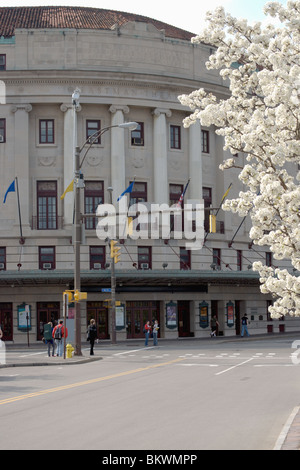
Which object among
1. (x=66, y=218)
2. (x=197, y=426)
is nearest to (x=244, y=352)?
(x=66, y=218)

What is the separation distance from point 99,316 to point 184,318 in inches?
259

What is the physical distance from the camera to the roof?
5478cm

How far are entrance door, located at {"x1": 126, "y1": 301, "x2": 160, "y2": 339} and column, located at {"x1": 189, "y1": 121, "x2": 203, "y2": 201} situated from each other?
8.98m

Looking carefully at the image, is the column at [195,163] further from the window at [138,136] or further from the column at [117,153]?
the column at [117,153]

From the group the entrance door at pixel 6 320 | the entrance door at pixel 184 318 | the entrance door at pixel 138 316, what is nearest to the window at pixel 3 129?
the entrance door at pixel 6 320

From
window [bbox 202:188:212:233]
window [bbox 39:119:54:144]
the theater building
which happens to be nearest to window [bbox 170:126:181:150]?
the theater building

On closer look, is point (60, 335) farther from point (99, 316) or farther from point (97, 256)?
point (97, 256)

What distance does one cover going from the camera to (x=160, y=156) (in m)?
53.1

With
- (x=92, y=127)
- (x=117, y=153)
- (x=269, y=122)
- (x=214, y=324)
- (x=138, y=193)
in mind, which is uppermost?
(x=92, y=127)

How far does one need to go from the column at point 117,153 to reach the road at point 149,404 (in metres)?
22.9

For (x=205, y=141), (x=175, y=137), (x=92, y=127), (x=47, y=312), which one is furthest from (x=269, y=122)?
(x=205, y=141)

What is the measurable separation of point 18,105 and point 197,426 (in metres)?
41.9

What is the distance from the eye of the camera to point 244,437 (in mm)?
11414
